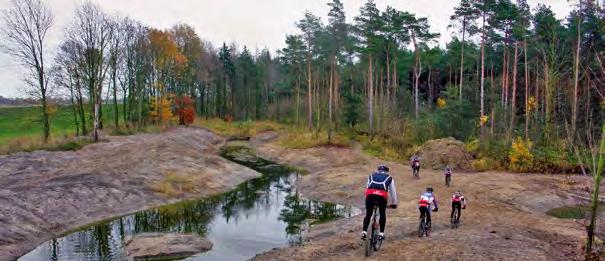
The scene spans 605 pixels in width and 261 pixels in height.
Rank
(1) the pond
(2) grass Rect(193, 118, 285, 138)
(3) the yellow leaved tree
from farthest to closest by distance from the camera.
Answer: (2) grass Rect(193, 118, 285, 138) < (3) the yellow leaved tree < (1) the pond

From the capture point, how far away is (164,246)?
1731 centimetres

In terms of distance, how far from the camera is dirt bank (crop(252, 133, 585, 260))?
14305 mm

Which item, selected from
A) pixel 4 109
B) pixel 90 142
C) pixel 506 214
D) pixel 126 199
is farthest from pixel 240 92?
pixel 506 214

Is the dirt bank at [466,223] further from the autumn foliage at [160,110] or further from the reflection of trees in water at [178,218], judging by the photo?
the autumn foliage at [160,110]

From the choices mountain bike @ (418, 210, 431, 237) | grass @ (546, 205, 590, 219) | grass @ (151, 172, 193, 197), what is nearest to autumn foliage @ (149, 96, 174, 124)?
grass @ (151, 172, 193, 197)

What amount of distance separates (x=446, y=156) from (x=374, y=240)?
2448cm

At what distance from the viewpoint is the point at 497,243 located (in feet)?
50.2

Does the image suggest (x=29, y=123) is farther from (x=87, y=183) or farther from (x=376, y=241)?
(x=376, y=241)

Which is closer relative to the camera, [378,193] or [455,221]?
[378,193]

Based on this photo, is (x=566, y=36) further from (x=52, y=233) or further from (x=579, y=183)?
(x=52, y=233)

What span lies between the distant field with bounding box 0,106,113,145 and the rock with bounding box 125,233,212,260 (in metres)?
33.1

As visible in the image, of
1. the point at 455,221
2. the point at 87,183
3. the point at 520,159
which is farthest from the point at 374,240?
the point at 520,159

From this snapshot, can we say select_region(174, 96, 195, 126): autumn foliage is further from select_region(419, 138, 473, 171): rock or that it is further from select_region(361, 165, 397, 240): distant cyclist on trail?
select_region(361, 165, 397, 240): distant cyclist on trail

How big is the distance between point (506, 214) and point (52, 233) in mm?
20472
